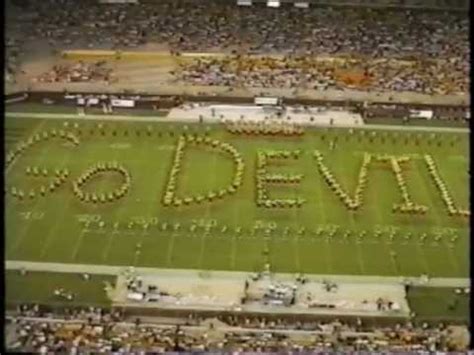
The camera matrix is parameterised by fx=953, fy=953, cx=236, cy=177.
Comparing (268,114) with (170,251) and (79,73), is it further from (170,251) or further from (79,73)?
(170,251)

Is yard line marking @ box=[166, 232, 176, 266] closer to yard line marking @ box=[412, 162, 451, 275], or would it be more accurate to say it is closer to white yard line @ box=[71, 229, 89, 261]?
white yard line @ box=[71, 229, 89, 261]

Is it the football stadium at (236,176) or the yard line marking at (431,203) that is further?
the yard line marking at (431,203)

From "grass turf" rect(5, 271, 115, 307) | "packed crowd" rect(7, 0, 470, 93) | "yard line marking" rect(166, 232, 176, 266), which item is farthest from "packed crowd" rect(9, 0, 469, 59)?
"grass turf" rect(5, 271, 115, 307)

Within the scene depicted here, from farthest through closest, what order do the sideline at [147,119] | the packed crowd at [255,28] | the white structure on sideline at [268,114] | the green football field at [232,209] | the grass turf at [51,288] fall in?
the packed crowd at [255,28] → the white structure on sideline at [268,114] → the sideline at [147,119] → the green football field at [232,209] → the grass turf at [51,288]

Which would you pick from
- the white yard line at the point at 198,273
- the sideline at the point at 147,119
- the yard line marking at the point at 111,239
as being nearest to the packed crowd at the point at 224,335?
the white yard line at the point at 198,273

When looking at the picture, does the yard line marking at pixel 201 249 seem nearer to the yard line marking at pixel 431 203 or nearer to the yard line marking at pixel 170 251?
the yard line marking at pixel 170 251

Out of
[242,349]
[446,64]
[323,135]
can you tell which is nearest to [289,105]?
[323,135]
